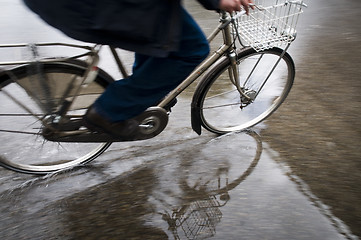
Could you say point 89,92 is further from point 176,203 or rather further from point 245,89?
point 245,89

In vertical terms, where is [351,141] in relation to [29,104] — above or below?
below

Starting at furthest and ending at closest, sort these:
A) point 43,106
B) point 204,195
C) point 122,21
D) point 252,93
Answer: point 252,93
point 204,195
point 43,106
point 122,21

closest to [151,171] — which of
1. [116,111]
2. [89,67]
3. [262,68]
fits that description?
[116,111]

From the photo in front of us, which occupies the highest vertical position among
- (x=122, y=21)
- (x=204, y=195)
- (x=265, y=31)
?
(x=122, y=21)

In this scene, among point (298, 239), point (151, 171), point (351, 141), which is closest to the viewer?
point (298, 239)

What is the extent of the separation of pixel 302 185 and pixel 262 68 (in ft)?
4.12

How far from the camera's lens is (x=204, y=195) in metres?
2.32

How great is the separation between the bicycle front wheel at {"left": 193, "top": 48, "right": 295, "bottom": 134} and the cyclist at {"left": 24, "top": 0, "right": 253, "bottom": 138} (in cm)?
71

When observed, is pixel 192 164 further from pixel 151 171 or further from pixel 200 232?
pixel 200 232

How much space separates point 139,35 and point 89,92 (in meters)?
0.78

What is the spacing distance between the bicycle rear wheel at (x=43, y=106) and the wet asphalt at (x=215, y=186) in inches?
5.1

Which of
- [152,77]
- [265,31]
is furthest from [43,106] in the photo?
[265,31]

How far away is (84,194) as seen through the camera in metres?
2.31

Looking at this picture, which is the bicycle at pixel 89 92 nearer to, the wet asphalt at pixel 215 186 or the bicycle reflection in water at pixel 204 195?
the wet asphalt at pixel 215 186
